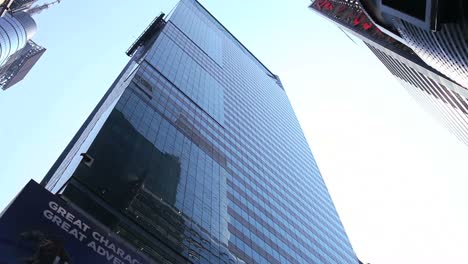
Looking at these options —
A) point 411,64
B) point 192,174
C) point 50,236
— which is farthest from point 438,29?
point 411,64

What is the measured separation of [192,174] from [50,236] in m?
24.0

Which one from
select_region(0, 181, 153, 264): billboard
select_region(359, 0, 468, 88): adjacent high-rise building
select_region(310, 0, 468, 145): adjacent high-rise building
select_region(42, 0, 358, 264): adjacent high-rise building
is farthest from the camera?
select_region(310, 0, 468, 145): adjacent high-rise building

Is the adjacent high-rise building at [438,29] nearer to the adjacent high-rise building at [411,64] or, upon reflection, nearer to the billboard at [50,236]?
the adjacent high-rise building at [411,64]

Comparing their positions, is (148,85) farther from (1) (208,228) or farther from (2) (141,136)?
(1) (208,228)

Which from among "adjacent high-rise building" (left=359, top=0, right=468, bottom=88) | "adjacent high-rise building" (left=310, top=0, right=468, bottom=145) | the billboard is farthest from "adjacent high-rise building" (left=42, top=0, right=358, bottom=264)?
"adjacent high-rise building" (left=310, top=0, right=468, bottom=145)

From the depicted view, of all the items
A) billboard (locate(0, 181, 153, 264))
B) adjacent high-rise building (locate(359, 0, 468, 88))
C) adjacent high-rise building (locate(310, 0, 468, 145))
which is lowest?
billboard (locate(0, 181, 153, 264))

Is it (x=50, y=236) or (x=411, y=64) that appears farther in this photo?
(x=411, y=64)

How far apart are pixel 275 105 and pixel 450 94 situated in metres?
74.8

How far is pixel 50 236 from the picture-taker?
68.8ft

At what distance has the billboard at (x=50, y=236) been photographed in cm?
1933

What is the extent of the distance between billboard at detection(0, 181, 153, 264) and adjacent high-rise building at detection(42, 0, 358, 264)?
21.3 ft

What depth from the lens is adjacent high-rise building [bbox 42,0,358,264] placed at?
32.9 m

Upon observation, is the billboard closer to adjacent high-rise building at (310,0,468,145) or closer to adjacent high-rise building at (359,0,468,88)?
adjacent high-rise building at (359,0,468,88)

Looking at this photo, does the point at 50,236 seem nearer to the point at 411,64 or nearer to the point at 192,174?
the point at 192,174
